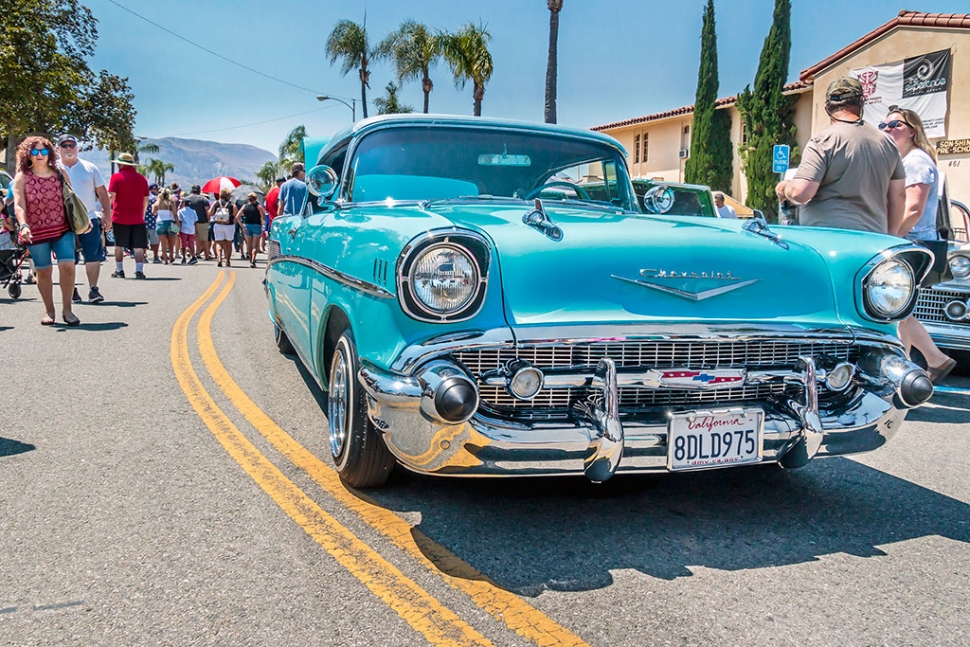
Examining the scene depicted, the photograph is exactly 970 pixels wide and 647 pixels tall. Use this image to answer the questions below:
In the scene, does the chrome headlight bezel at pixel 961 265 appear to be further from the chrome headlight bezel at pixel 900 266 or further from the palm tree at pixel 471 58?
the palm tree at pixel 471 58

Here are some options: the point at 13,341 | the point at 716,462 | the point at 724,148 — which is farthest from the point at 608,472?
the point at 724,148

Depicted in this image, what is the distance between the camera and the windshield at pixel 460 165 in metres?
3.91

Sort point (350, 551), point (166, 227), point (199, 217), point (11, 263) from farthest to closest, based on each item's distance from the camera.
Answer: point (199, 217), point (166, 227), point (11, 263), point (350, 551)

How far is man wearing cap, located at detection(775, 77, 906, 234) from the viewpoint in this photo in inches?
171

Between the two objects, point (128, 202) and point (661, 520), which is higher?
point (128, 202)

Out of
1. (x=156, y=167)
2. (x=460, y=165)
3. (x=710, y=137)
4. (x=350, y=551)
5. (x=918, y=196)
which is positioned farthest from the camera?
(x=156, y=167)

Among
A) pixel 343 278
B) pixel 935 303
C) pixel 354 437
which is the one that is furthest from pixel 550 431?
pixel 935 303

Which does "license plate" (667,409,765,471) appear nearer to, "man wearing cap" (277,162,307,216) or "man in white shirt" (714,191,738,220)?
"man wearing cap" (277,162,307,216)

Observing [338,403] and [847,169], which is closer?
[338,403]

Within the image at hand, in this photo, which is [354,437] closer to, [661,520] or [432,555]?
[432,555]

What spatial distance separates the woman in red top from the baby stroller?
2181 millimetres

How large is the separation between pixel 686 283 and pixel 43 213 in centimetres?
624

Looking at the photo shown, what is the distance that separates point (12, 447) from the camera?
3.75 m

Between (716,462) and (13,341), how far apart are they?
5.95 meters
